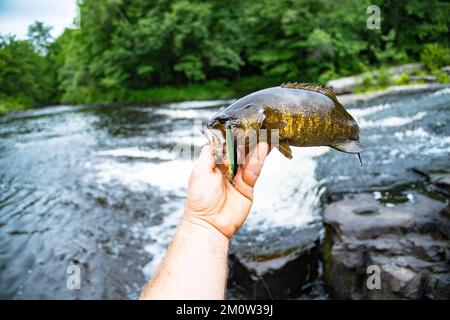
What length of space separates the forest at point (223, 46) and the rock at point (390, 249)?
22.1 metres

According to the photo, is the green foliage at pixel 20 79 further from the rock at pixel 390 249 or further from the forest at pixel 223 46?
the rock at pixel 390 249

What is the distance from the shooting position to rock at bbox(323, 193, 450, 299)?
4.36 m

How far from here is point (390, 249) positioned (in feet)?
15.6

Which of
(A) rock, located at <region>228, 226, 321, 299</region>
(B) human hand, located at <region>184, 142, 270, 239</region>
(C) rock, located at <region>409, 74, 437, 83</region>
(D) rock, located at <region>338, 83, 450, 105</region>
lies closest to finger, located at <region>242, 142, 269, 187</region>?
(B) human hand, located at <region>184, 142, 270, 239</region>

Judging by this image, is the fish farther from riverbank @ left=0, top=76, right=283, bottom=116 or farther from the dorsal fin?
riverbank @ left=0, top=76, right=283, bottom=116

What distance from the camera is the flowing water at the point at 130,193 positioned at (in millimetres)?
6047

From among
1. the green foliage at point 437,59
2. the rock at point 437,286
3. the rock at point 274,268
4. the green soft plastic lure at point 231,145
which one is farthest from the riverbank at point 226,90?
the green soft plastic lure at point 231,145

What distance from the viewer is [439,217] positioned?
16.8 feet

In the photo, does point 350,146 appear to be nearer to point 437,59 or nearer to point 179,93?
point 437,59

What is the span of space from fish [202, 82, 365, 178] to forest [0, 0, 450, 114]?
82.5 ft
